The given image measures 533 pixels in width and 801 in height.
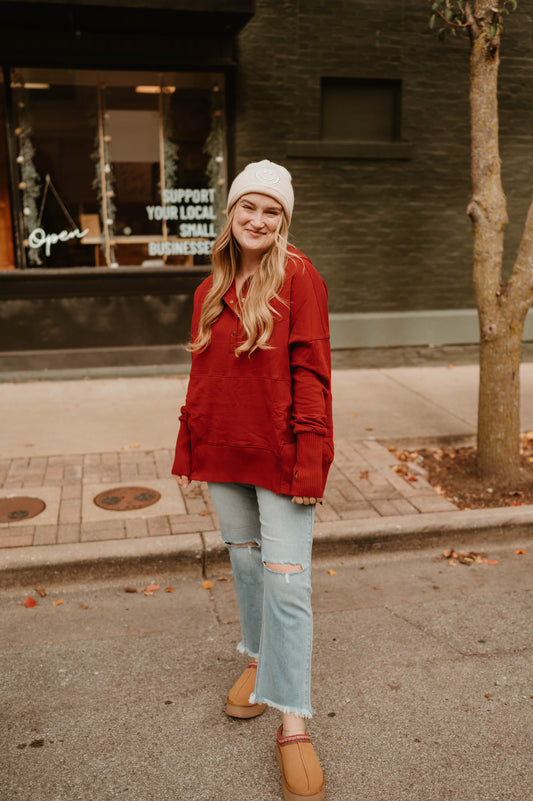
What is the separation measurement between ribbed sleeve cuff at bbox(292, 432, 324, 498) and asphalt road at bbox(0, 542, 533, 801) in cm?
A: 106

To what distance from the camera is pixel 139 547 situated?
4.34 metres

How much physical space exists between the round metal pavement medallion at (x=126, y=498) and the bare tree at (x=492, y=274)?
240 centimetres

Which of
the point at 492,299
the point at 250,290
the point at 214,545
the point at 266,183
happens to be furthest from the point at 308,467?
Answer: the point at 492,299

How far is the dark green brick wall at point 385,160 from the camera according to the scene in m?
8.36

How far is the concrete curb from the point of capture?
13.8ft

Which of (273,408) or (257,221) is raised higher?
(257,221)

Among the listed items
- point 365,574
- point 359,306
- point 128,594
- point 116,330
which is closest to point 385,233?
point 359,306

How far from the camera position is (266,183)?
259cm

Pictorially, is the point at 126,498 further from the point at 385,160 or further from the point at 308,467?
the point at 385,160

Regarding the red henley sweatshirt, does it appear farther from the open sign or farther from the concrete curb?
the open sign

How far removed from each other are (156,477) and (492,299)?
272cm

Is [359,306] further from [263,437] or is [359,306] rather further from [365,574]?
[263,437]

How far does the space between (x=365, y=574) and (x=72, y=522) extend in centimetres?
183

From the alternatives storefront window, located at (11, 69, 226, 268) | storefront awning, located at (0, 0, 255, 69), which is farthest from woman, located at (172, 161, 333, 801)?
storefront window, located at (11, 69, 226, 268)
